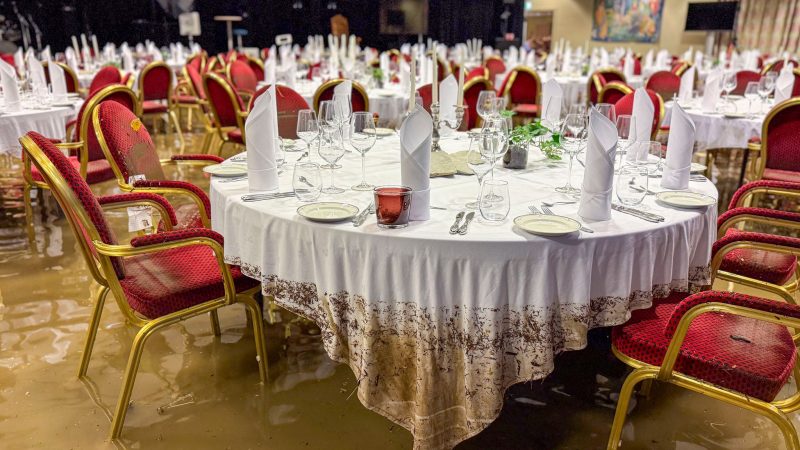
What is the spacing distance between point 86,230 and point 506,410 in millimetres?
1620

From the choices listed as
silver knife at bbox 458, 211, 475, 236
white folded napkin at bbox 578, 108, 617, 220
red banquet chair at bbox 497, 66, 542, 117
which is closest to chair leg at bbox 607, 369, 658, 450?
white folded napkin at bbox 578, 108, 617, 220

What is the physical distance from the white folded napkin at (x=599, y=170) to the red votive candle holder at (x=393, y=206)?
1.81 feet

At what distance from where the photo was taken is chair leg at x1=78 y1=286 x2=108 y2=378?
93.3 inches

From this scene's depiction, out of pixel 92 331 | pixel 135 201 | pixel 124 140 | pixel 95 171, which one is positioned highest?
pixel 124 140

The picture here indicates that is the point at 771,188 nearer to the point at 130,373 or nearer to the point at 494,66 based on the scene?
the point at 130,373

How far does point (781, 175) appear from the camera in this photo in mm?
3711

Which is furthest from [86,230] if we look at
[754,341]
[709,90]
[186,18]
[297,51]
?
[186,18]

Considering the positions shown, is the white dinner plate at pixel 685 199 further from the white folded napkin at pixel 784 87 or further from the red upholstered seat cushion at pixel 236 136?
the red upholstered seat cushion at pixel 236 136

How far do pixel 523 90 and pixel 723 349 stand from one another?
5634 millimetres

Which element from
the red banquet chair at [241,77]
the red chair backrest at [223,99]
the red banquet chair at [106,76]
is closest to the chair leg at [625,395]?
the red chair backrest at [223,99]

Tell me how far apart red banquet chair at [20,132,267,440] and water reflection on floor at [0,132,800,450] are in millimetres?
166

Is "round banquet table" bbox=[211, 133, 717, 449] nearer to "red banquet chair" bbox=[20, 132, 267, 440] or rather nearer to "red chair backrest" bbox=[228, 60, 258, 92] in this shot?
"red banquet chair" bbox=[20, 132, 267, 440]

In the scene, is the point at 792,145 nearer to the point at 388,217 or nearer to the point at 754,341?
the point at 754,341

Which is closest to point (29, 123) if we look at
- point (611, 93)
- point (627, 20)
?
point (611, 93)
